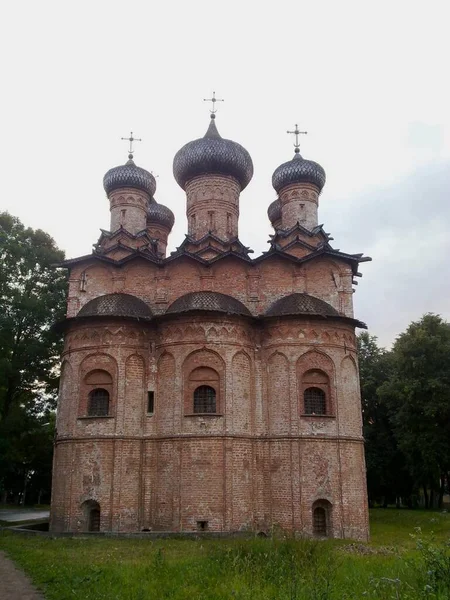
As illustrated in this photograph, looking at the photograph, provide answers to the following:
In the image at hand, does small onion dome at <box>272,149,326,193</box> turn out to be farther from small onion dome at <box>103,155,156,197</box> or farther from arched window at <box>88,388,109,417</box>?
arched window at <box>88,388,109,417</box>

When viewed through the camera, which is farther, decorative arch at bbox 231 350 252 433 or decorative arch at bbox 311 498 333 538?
decorative arch at bbox 231 350 252 433

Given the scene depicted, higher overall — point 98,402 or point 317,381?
point 317,381

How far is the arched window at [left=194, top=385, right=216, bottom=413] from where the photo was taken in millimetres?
16891

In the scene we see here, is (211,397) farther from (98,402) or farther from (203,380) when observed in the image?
(98,402)

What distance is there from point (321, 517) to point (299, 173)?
12.7 m

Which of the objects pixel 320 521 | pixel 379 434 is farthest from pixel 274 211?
pixel 379 434

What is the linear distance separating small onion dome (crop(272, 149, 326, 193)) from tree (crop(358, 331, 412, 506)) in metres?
12.5

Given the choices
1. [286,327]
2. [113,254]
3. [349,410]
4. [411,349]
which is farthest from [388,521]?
[113,254]

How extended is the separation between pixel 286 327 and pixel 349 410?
10.2 feet

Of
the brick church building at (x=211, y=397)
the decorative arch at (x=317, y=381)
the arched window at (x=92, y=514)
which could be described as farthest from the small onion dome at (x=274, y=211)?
the arched window at (x=92, y=514)

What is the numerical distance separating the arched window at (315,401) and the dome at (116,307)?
17.5 ft

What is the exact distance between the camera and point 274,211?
2606cm

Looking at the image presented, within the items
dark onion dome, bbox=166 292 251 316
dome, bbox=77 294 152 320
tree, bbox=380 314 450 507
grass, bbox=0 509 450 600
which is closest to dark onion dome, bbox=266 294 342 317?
dark onion dome, bbox=166 292 251 316

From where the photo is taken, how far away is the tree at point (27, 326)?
2139 cm
